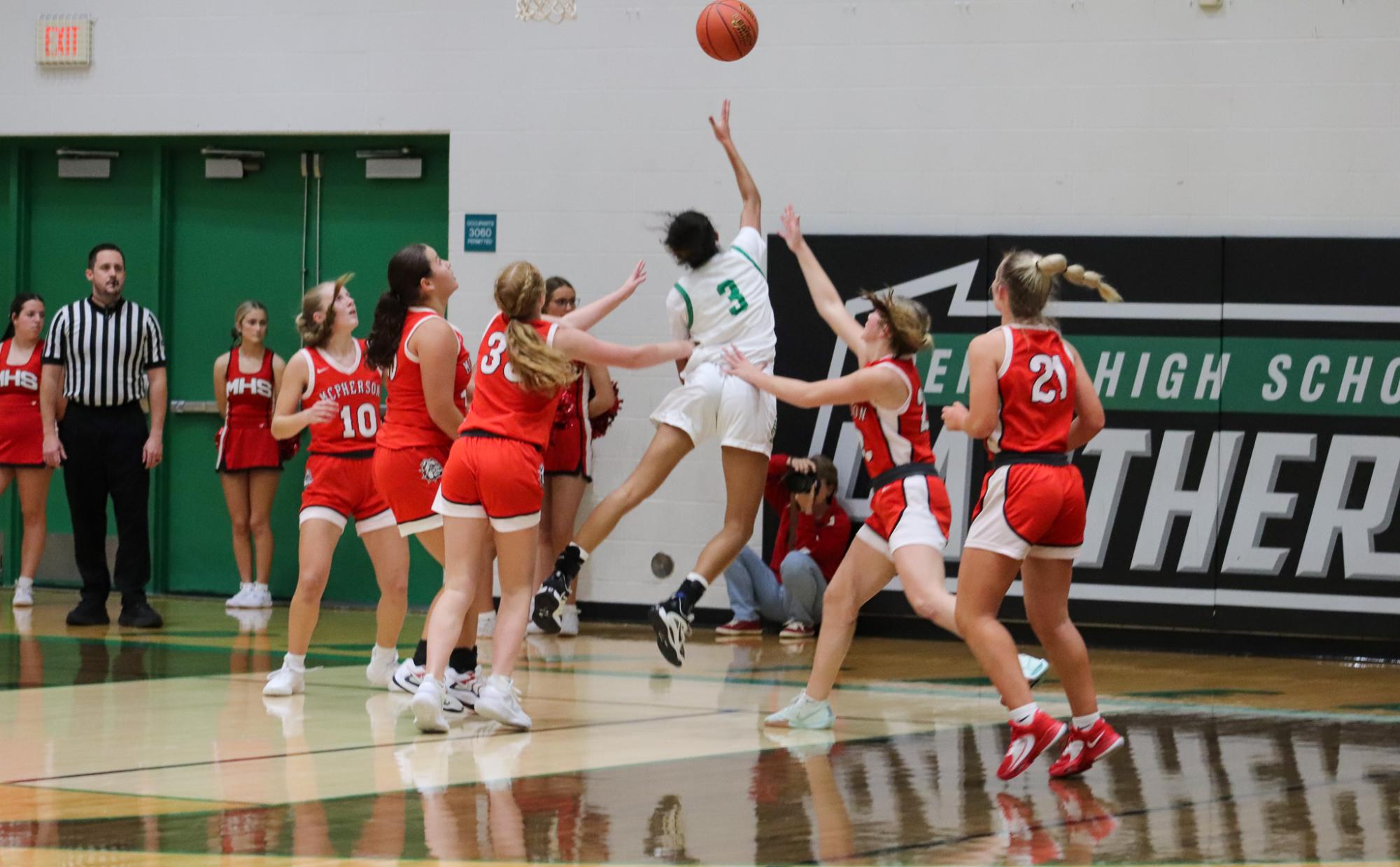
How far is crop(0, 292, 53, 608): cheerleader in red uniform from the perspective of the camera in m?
11.5

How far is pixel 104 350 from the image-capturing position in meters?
10.5

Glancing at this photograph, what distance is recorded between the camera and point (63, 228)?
13164 millimetres

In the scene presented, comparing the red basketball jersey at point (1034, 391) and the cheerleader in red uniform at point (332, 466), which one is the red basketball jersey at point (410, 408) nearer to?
the cheerleader in red uniform at point (332, 466)

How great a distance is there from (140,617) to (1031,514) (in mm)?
6396

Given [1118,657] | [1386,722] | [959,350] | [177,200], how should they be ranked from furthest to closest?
[177,200]
[959,350]
[1118,657]
[1386,722]

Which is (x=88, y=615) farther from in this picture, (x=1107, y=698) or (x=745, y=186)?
(x=1107, y=698)

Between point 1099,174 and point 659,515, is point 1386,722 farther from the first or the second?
point 659,515

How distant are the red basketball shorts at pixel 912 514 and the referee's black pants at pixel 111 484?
546 centimetres

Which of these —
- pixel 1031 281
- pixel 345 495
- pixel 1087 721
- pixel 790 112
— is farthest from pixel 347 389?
pixel 790 112

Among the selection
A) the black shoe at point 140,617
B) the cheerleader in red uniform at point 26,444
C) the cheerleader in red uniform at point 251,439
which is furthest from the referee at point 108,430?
the cheerleader in red uniform at point 251,439

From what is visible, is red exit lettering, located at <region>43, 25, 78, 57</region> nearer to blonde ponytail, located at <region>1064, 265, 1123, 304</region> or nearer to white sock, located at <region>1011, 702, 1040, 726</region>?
blonde ponytail, located at <region>1064, 265, 1123, 304</region>

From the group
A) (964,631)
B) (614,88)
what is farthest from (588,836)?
(614,88)

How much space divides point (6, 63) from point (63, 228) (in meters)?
1.24

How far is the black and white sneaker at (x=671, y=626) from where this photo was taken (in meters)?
7.66
